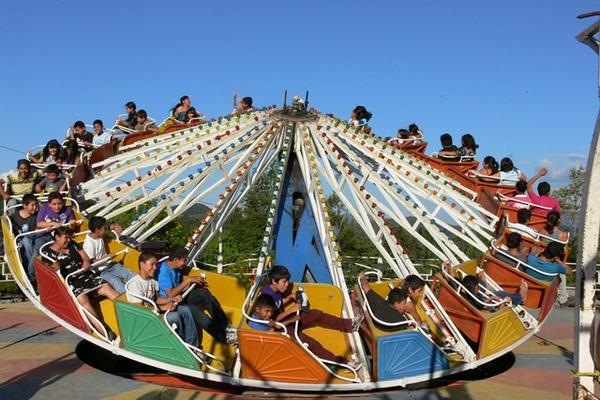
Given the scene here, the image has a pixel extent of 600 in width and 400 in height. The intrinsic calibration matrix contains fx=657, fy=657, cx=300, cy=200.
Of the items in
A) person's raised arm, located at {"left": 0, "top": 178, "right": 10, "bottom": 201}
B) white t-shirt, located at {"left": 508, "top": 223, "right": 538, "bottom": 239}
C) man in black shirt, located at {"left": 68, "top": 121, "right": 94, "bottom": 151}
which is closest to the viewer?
person's raised arm, located at {"left": 0, "top": 178, "right": 10, "bottom": 201}

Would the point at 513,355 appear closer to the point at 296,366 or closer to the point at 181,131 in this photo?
the point at 296,366

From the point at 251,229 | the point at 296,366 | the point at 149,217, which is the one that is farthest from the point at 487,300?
the point at 251,229

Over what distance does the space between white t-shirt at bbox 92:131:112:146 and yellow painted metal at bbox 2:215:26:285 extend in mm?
3635

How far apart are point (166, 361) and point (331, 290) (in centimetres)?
210

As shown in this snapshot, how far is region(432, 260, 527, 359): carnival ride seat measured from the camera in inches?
281

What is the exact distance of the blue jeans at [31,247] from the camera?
780 centimetres

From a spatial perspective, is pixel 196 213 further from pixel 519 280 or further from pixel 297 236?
pixel 519 280

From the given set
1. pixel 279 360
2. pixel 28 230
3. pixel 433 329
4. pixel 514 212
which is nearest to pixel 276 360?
pixel 279 360

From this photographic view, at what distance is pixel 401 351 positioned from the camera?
6.61 m

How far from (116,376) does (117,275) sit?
113 centimetres

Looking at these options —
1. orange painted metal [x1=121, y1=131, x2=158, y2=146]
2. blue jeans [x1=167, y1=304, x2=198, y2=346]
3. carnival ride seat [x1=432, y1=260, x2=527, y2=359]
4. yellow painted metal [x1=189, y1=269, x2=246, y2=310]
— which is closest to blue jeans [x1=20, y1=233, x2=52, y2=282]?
yellow painted metal [x1=189, y1=269, x2=246, y2=310]

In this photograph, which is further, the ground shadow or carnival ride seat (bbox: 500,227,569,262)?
carnival ride seat (bbox: 500,227,569,262)

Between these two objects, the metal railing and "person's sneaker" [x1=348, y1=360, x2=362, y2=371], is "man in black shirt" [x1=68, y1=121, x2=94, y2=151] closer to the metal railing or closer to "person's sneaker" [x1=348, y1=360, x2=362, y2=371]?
the metal railing

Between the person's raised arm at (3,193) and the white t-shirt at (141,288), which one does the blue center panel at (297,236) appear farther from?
the person's raised arm at (3,193)
